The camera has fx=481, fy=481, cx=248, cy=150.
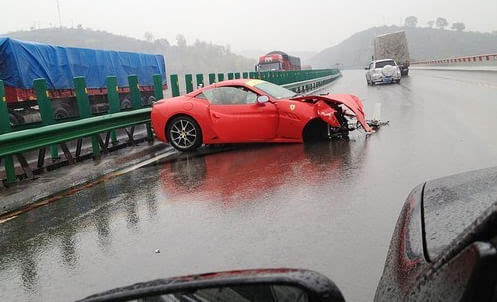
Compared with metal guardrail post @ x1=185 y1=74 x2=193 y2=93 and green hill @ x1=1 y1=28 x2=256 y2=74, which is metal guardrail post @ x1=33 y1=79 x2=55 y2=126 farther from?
green hill @ x1=1 y1=28 x2=256 y2=74

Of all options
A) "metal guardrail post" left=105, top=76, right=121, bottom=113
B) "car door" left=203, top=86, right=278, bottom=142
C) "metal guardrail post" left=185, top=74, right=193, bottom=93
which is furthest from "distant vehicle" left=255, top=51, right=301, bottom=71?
"car door" left=203, top=86, right=278, bottom=142

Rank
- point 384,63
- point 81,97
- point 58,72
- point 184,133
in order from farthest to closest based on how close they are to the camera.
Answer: point 384,63
point 58,72
point 81,97
point 184,133

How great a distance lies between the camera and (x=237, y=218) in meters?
5.04

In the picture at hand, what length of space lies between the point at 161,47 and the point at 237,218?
108 m

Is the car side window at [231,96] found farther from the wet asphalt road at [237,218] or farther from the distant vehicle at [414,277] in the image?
the distant vehicle at [414,277]

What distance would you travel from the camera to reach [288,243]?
412 centimetres

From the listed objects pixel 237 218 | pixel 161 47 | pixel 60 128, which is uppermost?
pixel 161 47

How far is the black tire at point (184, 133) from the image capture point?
31.9 ft

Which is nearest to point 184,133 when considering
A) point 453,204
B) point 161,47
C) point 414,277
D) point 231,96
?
point 231,96

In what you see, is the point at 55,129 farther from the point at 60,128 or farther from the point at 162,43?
the point at 162,43

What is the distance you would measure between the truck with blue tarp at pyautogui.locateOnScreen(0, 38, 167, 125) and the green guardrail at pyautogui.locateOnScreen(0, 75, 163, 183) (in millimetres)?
4217

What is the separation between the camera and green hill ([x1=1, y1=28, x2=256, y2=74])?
91750 mm

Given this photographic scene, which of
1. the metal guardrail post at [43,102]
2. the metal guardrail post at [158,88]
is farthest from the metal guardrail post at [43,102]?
the metal guardrail post at [158,88]

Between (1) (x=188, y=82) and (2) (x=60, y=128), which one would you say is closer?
(2) (x=60, y=128)
